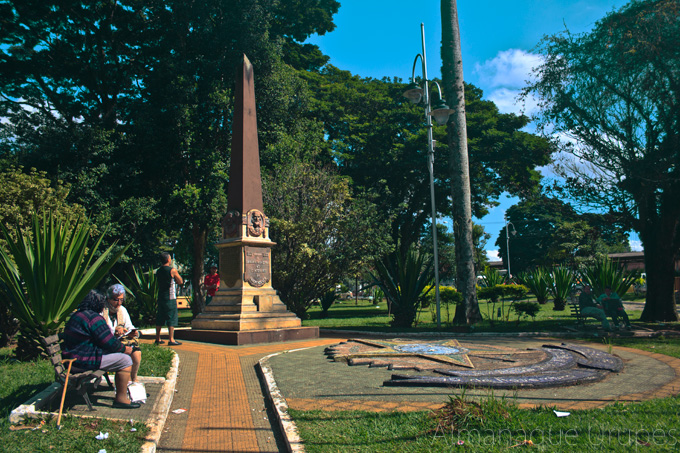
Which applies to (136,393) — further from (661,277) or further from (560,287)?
(560,287)

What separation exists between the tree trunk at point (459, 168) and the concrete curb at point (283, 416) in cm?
894

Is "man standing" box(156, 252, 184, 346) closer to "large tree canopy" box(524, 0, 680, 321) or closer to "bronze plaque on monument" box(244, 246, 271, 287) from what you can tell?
"bronze plaque on monument" box(244, 246, 271, 287)

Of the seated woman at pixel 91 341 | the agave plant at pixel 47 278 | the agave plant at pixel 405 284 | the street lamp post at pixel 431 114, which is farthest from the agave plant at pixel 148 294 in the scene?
the seated woman at pixel 91 341

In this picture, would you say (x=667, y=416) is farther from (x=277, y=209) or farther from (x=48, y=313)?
(x=277, y=209)

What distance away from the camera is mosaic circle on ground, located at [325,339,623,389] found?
5.09 metres

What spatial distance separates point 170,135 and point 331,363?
13.0 meters

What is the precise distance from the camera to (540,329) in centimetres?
1152

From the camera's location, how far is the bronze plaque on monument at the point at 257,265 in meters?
10.9

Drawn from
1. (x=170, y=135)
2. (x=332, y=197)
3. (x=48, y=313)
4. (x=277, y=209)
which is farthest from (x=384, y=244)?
(x=48, y=313)

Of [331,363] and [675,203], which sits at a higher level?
[675,203]

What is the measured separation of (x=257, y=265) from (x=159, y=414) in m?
6.80

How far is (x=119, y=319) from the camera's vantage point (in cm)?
555

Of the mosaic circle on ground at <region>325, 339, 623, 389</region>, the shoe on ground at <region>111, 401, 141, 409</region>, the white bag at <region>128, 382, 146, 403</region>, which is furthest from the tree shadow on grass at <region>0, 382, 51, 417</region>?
the mosaic circle on ground at <region>325, 339, 623, 389</region>

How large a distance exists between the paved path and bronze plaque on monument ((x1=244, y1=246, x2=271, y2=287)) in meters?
3.67
